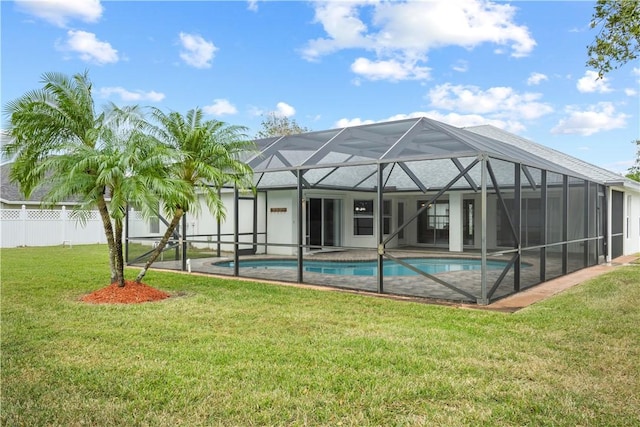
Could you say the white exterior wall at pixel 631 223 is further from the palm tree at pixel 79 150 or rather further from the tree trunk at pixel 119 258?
the tree trunk at pixel 119 258

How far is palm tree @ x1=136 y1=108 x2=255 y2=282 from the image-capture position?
863 centimetres

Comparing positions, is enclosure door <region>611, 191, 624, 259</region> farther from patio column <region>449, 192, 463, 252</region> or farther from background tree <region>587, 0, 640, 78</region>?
background tree <region>587, 0, 640, 78</region>

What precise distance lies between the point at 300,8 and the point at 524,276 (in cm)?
984

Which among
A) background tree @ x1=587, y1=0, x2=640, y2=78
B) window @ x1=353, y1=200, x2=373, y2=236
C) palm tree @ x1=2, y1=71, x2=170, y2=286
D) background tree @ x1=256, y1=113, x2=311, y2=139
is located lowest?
window @ x1=353, y1=200, x2=373, y2=236

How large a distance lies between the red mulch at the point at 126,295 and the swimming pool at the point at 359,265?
471 cm

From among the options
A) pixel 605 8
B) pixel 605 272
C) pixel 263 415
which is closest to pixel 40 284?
pixel 263 415

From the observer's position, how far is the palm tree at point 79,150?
7828 mm

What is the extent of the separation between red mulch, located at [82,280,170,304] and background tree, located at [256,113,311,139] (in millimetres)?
33940

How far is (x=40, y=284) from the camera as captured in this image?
974 cm

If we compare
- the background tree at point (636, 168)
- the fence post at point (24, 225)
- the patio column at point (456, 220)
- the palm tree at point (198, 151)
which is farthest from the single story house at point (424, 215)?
the background tree at point (636, 168)

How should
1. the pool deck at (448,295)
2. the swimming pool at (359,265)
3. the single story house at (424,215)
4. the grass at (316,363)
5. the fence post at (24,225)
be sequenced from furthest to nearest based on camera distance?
1. the fence post at (24,225)
2. the swimming pool at (359,265)
3. the single story house at (424,215)
4. the pool deck at (448,295)
5. the grass at (316,363)

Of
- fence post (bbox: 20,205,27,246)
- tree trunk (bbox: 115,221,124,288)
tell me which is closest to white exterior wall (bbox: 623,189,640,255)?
tree trunk (bbox: 115,221,124,288)

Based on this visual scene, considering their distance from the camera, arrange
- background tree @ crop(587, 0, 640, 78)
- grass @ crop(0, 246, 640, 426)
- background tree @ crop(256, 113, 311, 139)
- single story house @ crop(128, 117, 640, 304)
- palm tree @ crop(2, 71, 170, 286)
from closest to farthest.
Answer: grass @ crop(0, 246, 640, 426)
background tree @ crop(587, 0, 640, 78)
palm tree @ crop(2, 71, 170, 286)
single story house @ crop(128, 117, 640, 304)
background tree @ crop(256, 113, 311, 139)

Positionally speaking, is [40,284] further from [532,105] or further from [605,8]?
[532,105]
